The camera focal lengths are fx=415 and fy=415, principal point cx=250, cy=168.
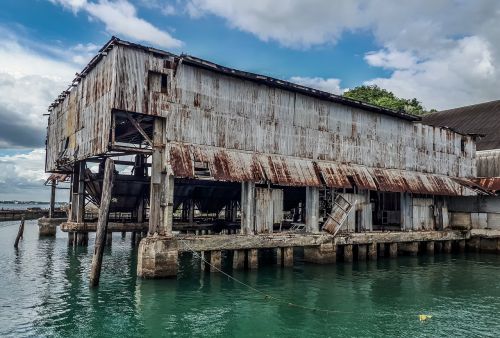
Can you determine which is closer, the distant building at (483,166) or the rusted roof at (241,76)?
the rusted roof at (241,76)

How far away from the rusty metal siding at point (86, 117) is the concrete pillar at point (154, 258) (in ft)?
17.9

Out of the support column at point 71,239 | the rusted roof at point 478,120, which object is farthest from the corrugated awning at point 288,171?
the support column at point 71,239

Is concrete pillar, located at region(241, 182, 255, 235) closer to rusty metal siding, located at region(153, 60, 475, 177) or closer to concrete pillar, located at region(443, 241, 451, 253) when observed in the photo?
rusty metal siding, located at region(153, 60, 475, 177)

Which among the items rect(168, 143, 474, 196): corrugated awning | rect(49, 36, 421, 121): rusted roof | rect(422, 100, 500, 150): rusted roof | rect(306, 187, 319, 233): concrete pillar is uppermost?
rect(422, 100, 500, 150): rusted roof

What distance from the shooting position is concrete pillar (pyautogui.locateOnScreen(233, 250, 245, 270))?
22953 mm

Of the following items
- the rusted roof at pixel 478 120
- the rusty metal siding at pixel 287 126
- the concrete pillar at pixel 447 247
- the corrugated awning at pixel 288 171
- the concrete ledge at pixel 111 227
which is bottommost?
the concrete pillar at pixel 447 247

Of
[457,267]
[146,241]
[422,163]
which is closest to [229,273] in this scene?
[146,241]

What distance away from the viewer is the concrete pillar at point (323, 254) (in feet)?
84.6

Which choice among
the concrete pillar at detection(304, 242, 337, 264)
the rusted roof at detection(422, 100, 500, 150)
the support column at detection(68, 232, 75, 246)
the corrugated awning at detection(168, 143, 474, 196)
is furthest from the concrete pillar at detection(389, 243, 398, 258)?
the support column at detection(68, 232, 75, 246)

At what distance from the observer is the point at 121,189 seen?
32344mm

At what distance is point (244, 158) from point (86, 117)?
981 cm

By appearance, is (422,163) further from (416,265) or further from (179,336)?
(179,336)

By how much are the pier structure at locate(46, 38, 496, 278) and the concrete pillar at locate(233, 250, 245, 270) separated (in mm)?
58

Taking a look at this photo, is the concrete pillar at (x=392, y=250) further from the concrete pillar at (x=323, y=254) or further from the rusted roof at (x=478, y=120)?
the rusted roof at (x=478, y=120)
